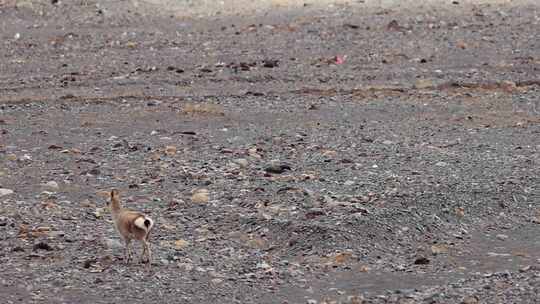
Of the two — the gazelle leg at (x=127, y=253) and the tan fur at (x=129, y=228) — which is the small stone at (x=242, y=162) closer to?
the tan fur at (x=129, y=228)

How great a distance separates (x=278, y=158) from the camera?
1282cm

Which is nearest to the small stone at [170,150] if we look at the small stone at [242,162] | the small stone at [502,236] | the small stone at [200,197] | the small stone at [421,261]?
the small stone at [242,162]

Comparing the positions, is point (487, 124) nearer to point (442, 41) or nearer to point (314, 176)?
point (314, 176)

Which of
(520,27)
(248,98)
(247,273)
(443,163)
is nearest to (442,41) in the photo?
(520,27)

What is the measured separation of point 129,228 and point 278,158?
4309 millimetres

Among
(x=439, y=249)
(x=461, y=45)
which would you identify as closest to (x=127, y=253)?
(x=439, y=249)

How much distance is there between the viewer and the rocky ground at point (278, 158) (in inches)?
350

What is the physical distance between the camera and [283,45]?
21266mm

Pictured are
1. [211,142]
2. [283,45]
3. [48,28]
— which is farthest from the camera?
[48,28]

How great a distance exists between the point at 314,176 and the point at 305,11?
1331 cm

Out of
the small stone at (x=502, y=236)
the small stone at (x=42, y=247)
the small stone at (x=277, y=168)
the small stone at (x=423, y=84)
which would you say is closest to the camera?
the small stone at (x=42, y=247)

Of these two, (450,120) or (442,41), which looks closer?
(450,120)

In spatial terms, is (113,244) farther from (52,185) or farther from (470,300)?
(470,300)

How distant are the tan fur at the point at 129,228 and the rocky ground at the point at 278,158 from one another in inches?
6.3
